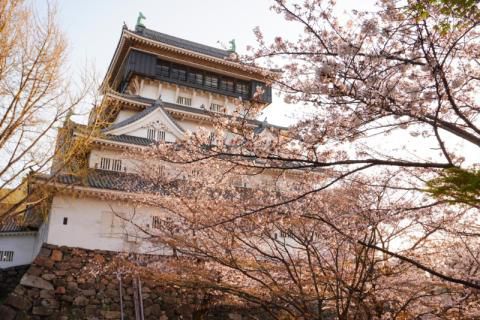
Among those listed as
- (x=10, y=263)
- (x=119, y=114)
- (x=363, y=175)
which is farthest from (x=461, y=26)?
(x=119, y=114)

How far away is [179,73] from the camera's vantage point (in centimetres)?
2464

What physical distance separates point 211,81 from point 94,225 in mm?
12790

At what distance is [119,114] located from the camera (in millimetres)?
22328

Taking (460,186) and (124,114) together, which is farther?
(124,114)

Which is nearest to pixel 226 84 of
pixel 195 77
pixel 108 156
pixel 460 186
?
pixel 195 77

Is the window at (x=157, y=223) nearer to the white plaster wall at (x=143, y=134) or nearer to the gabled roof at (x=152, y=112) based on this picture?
the white plaster wall at (x=143, y=134)

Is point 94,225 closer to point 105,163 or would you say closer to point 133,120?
point 105,163

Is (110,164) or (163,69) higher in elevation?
(163,69)

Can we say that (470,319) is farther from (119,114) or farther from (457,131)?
(119,114)

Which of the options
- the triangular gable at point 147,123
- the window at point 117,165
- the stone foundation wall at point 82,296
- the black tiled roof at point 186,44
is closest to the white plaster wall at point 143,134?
the triangular gable at point 147,123

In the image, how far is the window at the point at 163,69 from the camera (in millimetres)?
24047

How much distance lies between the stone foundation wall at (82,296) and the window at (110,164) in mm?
4088

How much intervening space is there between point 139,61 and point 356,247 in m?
19.1

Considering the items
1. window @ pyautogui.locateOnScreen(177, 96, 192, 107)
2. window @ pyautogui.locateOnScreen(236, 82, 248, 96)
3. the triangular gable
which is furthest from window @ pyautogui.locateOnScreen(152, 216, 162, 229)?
window @ pyautogui.locateOnScreen(236, 82, 248, 96)
